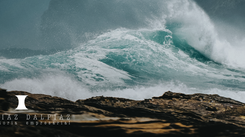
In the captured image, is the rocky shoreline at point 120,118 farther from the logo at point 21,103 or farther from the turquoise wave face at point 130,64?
the turquoise wave face at point 130,64

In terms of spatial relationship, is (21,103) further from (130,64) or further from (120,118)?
(130,64)

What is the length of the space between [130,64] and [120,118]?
27.1ft

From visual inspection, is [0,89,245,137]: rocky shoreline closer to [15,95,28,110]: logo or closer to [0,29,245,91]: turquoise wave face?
[15,95,28,110]: logo

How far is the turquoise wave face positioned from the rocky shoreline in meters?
4.60

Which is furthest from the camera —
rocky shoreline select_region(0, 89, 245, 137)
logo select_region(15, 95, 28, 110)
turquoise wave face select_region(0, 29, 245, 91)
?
turquoise wave face select_region(0, 29, 245, 91)

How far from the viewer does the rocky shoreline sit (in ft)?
5.46

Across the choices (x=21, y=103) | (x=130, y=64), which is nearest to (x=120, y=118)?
(x=21, y=103)

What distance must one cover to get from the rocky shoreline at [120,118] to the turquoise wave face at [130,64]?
181 inches

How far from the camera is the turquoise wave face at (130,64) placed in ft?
26.4

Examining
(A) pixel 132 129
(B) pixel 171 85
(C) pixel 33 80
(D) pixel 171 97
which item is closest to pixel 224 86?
(B) pixel 171 85

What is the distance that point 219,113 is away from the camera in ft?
8.33

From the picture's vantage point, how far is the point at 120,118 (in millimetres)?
2084

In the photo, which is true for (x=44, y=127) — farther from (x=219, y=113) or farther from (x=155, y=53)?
(x=155, y=53)

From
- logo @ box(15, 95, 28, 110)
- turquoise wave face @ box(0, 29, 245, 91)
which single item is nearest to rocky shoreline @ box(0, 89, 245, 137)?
logo @ box(15, 95, 28, 110)
